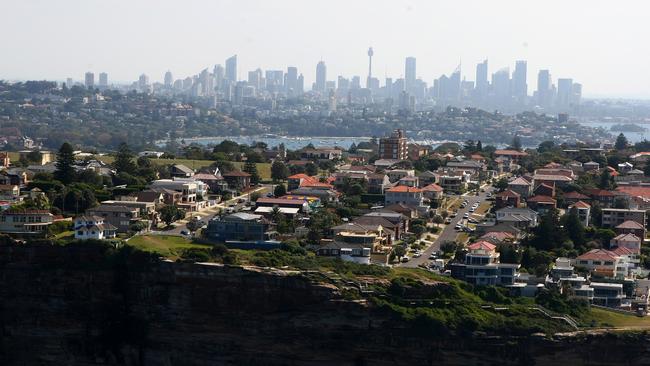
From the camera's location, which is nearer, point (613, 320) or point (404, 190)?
point (613, 320)

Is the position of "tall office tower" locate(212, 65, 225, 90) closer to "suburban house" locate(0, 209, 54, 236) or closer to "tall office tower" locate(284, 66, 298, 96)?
"tall office tower" locate(284, 66, 298, 96)

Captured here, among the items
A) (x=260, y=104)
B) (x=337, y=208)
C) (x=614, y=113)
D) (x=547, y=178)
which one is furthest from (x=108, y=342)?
(x=614, y=113)

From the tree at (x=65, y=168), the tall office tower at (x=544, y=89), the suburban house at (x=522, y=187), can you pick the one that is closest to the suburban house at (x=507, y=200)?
the suburban house at (x=522, y=187)

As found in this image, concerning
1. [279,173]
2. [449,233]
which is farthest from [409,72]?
[449,233]

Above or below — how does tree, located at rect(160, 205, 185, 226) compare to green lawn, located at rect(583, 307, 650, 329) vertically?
above

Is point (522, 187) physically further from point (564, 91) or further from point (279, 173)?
point (564, 91)

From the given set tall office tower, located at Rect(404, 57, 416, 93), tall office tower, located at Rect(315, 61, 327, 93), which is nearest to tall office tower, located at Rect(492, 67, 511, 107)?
tall office tower, located at Rect(404, 57, 416, 93)
